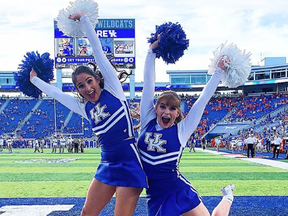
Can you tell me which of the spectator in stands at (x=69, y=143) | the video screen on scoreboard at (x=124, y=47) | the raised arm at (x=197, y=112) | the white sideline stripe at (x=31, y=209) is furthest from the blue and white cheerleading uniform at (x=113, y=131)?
the video screen on scoreboard at (x=124, y=47)

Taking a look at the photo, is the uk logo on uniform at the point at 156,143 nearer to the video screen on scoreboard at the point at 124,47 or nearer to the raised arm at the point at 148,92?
the raised arm at the point at 148,92

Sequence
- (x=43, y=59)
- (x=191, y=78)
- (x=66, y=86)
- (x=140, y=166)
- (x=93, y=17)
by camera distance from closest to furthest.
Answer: (x=140, y=166) < (x=93, y=17) < (x=43, y=59) < (x=66, y=86) < (x=191, y=78)

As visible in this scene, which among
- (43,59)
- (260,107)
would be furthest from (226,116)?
(43,59)

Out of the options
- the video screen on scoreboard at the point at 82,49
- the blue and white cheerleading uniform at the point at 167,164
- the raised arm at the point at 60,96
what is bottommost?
the blue and white cheerleading uniform at the point at 167,164

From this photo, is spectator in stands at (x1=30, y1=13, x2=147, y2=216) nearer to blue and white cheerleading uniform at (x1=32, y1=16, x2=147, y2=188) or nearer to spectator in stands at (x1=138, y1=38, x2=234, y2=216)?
blue and white cheerleading uniform at (x1=32, y1=16, x2=147, y2=188)

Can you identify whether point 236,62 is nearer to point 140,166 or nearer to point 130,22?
point 140,166

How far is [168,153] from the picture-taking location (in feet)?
8.75

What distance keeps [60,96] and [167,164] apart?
41.5 inches

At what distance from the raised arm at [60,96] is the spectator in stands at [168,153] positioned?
0.54 m

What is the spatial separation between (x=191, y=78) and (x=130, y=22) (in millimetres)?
20989

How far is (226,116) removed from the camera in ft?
119

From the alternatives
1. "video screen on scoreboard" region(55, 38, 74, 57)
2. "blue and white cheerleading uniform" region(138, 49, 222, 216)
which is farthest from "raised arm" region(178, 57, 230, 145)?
"video screen on scoreboard" region(55, 38, 74, 57)

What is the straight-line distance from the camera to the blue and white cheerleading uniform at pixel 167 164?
8.69 feet

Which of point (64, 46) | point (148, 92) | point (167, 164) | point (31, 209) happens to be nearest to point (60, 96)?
point (148, 92)
